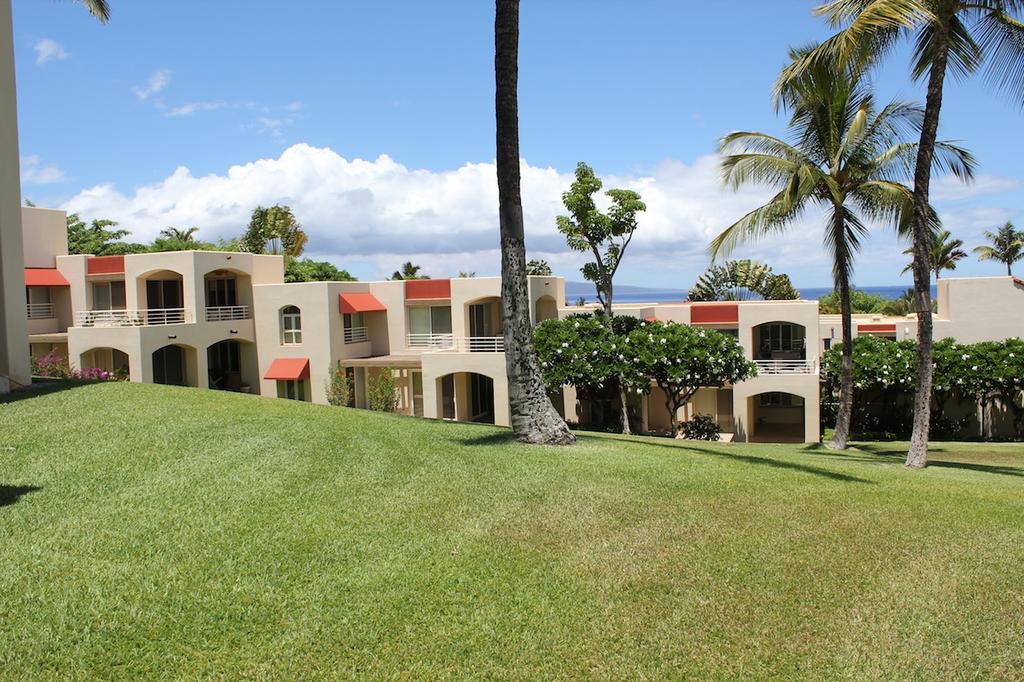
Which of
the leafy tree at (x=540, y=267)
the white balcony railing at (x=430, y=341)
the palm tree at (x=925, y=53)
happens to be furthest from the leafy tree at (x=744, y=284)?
the palm tree at (x=925, y=53)

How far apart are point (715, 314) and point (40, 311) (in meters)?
27.4

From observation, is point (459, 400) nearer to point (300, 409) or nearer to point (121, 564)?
point (300, 409)

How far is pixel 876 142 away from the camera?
21.2m

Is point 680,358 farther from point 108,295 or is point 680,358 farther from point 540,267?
point 540,267

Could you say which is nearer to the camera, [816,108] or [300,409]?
[300,409]

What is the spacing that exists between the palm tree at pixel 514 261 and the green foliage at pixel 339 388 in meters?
18.5

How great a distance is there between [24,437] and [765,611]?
1049 cm

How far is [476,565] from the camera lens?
7.65 meters

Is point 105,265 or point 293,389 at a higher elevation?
point 105,265

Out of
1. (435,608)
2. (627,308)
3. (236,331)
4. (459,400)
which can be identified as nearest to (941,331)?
(627,308)

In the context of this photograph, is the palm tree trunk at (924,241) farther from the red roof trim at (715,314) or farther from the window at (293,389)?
the window at (293,389)

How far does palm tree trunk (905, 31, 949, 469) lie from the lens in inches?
603

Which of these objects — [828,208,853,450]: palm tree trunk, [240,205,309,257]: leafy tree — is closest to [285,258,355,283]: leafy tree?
[240,205,309,257]: leafy tree

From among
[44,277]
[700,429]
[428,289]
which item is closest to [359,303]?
[428,289]
